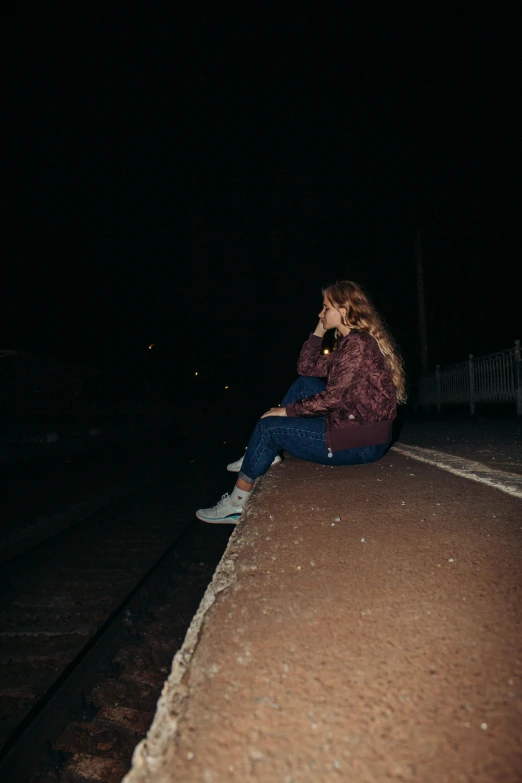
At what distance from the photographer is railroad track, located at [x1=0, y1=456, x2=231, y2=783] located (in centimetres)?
192

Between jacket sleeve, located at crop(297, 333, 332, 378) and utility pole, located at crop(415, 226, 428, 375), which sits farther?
utility pole, located at crop(415, 226, 428, 375)

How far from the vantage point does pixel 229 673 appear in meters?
1.03

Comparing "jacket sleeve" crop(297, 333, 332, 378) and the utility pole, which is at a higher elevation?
the utility pole

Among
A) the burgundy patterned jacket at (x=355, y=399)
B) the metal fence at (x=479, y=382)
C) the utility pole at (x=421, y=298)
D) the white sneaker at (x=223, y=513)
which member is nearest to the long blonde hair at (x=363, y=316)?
the burgundy patterned jacket at (x=355, y=399)

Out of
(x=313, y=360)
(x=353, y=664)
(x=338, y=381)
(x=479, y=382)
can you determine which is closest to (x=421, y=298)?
(x=479, y=382)

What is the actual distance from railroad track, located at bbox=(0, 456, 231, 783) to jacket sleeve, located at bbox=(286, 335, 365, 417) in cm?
153

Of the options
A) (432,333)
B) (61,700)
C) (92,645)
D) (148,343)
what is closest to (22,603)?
(92,645)

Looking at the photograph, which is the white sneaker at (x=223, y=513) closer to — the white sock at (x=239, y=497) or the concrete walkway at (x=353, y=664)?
the white sock at (x=239, y=497)

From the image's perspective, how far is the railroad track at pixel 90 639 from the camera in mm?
1915

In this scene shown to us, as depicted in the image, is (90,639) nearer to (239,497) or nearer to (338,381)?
(239,497)

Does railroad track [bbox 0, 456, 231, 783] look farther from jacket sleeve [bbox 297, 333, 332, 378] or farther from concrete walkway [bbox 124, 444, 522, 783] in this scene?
jacket sleeve [bbox 297, 333, 332, 378]

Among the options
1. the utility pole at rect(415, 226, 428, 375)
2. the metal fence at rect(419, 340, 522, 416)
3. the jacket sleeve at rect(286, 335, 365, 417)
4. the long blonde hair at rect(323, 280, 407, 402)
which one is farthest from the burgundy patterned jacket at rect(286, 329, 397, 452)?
the utility pole at rect(415, 226, 428, 375)

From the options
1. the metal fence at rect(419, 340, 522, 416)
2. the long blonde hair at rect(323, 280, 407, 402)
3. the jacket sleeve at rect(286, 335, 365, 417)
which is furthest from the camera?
the metal fence at rect(419, 340, 522, 416)

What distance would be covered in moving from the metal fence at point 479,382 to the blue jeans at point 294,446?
7.97 metres
